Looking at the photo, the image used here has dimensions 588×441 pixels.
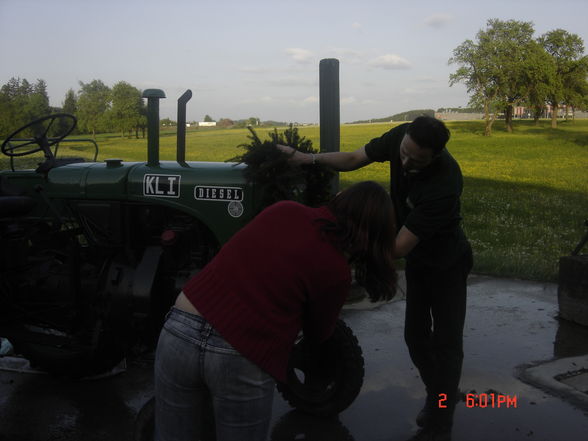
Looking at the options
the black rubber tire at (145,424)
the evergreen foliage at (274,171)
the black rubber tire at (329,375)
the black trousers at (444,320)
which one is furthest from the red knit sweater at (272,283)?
the black rubber tire at (145,424)

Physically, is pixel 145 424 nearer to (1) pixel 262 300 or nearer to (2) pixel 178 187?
(2) pixel 178 187

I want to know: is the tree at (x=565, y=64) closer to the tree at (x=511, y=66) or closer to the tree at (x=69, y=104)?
the tree at (x=511, y=66)

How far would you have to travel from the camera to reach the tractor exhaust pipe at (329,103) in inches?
244

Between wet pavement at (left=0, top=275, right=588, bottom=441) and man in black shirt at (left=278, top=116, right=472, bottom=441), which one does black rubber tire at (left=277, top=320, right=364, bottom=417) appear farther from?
man in black shirt at (left=278, top=116, right=472, bottom=441)

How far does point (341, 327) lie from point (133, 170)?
1.62 metres

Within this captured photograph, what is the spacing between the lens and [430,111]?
4.55m

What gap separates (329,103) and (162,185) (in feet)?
9.77

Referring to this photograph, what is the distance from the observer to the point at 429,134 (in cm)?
294

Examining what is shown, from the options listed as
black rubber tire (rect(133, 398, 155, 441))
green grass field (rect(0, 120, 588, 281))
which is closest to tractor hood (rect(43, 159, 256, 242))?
green grass field (rect(0, 120, 588, 281))

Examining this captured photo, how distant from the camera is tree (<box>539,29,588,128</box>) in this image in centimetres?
Answer: 5059

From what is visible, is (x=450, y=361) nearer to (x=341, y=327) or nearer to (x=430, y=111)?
(x=341, y=327)

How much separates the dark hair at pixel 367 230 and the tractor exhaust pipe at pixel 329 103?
412cm

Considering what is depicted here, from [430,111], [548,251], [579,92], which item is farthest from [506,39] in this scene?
[430,111]

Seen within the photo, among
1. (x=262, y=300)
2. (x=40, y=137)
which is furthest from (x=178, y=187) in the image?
(x=262, y=300)
